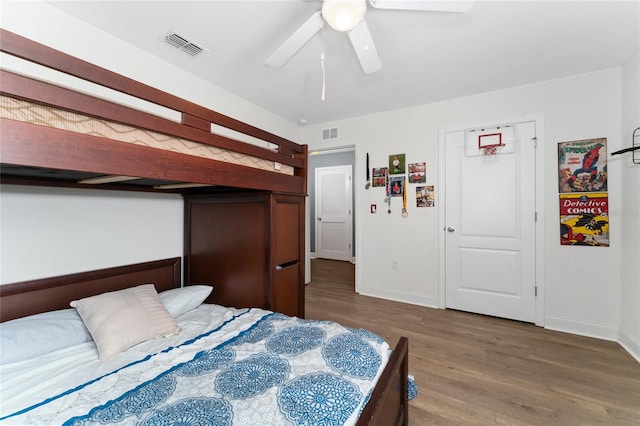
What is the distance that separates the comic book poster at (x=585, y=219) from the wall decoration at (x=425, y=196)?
1147 millimetres

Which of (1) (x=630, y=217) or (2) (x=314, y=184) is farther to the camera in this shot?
(2) (x=314, y=184)

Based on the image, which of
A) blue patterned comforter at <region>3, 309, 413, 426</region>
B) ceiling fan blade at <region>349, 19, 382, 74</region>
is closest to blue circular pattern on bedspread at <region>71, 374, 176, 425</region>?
blue patterned comforter at <region>3, 309, 413, 426</region>

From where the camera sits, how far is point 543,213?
254 centimetres

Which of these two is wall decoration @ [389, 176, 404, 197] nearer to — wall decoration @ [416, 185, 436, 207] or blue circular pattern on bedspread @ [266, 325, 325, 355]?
wall decoration @ [416, 185, 436, 207]

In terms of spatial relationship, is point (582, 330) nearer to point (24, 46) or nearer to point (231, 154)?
point (231, 154)

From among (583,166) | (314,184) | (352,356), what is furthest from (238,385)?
(314,184)

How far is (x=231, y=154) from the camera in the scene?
158 centimetres

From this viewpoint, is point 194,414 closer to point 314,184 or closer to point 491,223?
point 491,223

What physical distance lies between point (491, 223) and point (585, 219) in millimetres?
725

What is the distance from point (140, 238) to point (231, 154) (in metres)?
1.17

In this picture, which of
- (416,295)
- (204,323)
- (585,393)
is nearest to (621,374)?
(585,393)

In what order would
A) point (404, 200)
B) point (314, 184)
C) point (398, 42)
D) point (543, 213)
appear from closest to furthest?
point (398, 42), point (543, 213), point (404, 200), point (314, 184)

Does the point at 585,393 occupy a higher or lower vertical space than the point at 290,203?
lower

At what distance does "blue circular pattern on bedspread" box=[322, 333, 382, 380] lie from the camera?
3.45ft
